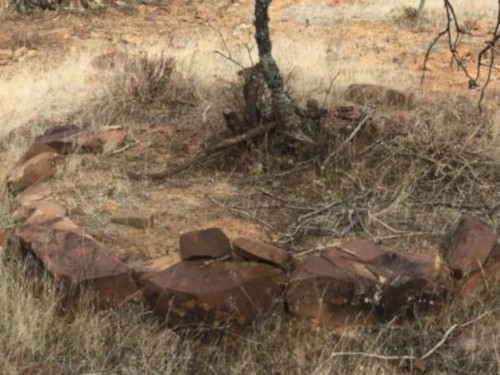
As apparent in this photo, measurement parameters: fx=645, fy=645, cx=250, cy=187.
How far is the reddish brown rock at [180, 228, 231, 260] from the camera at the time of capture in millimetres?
3223

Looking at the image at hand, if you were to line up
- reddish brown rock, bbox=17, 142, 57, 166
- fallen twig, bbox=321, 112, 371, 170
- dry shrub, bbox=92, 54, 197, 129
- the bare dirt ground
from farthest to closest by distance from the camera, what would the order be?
1. dry shrub, bbox=92, 54, 197, 129
2. reddish brown rock, bbox=17, 142, 57, 166
3. fallen twig, bbox=321, 112, 371, 170
4. the bare dirt ground

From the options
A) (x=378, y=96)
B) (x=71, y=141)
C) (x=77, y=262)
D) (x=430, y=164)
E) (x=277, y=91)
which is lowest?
(x=77, y=262)

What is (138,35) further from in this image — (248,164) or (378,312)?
(378,312)

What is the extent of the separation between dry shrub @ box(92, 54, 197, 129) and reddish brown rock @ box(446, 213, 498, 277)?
120 inches

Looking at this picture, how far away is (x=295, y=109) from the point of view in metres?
4.61

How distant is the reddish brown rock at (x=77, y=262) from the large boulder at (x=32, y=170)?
2.70 feet

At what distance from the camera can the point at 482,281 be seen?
333 centimetres

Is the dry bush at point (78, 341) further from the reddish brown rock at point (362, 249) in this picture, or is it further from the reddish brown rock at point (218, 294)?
the reddish brown rock at point (362, 249)

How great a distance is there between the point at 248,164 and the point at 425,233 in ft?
4.45

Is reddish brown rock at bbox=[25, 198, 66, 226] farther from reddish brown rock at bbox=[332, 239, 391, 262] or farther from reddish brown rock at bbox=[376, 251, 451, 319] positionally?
reddish brown rock at bbox=[376, 251, 451, 319]

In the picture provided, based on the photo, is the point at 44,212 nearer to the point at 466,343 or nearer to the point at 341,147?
the point at 341,147

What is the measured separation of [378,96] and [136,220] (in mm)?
2807

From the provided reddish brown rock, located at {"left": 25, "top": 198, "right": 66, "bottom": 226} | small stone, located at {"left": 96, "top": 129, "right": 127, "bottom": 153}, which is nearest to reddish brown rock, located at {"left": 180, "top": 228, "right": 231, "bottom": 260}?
reddish brown rock, located at {"left": 25, "top": 198, "right": 66, "bottom": 226}

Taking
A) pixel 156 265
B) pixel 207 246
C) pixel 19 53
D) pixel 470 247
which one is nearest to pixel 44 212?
pixel 156 265
